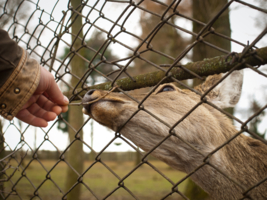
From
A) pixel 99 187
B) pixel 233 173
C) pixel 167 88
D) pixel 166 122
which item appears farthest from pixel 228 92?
pixel 99 187

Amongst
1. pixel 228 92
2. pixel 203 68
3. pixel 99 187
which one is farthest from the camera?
pixel 99 187

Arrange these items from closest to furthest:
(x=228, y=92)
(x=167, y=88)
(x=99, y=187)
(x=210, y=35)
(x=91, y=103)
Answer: (x=91, y=103) → (x=167, y=88) → (x=228, y=92) → (x=210, y=35) → (x=99, y=187)

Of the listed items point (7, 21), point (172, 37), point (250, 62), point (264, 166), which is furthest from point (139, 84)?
point (172, 37)

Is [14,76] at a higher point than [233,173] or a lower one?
higher

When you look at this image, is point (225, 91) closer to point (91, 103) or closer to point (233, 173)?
point (233, 173)

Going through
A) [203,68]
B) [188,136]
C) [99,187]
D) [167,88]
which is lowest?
[99,187]

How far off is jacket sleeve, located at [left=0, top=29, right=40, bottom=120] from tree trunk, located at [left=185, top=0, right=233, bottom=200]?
10.4 ft

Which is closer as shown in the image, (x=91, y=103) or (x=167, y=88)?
(x=91, y=103)

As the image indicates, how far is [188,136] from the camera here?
195 cm

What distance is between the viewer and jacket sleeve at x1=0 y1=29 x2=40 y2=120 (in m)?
1.45

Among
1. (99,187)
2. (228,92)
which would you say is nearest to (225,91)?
(228,92)

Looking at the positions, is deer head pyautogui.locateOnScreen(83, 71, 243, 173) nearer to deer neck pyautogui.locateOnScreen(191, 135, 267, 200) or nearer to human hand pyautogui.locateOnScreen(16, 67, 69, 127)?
deer neck pyautogui.locateOnScreen(191, 135, 267, 200)

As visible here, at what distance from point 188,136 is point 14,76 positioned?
4.72ft

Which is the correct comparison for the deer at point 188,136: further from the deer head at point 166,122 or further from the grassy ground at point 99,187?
the grassy ground at point 99,187
